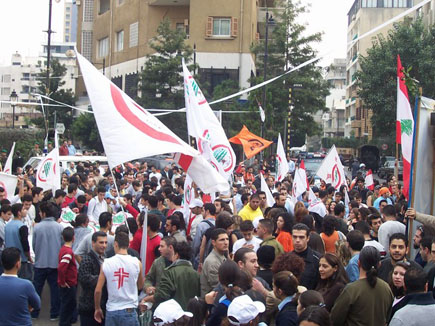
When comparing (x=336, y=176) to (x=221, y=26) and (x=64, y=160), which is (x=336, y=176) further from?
(x=221, y=26)

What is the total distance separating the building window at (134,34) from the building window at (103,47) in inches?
203

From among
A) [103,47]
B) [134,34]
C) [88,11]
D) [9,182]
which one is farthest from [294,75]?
[9,182]

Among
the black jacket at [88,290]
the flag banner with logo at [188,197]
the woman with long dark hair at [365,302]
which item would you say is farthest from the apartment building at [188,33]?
the woman with long dark hair at [365,302]

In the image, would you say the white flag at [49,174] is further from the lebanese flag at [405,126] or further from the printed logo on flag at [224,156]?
the lebanese flag at [405,126]

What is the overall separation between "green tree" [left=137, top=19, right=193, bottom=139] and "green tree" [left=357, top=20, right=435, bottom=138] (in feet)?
32.6

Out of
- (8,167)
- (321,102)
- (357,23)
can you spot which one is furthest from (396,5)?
(8,167)

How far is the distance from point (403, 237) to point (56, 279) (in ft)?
15.5

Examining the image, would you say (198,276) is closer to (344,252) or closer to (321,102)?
(344,252)

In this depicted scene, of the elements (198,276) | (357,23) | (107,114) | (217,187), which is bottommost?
(198,276)

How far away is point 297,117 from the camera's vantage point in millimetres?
42375

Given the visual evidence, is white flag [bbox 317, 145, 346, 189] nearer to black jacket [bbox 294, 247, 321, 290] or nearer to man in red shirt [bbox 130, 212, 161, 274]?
man in red shirt [bbox 130, 212, 161, 274]

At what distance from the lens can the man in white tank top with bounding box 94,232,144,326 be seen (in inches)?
271

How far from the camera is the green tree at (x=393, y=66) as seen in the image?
3659 centimetres

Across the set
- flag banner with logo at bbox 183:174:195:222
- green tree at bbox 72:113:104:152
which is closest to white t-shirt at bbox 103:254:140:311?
flag banner with logo at bbox 183:174:195:222
